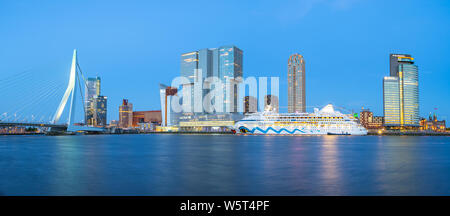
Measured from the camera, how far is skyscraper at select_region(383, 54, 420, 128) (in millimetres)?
189500

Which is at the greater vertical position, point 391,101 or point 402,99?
point 402,99

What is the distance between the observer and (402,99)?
190 meters

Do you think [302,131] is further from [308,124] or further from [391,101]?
[391,101]

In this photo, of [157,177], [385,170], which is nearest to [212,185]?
[157,177]

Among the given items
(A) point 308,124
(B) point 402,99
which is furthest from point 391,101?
(A) point 308,124

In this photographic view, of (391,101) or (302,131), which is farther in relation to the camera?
(391,101)

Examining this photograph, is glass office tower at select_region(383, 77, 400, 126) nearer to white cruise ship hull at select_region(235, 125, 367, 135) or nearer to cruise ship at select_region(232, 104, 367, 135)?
cruise ship at select_region(232, 104, 367, 135)

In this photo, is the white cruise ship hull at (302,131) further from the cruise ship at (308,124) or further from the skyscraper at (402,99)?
the skyscraper at (402,99)

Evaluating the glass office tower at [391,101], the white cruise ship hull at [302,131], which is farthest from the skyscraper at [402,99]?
the white cruise ship hull at [302,131]

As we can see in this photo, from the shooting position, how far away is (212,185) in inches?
538

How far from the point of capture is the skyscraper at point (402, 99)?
7461 inches

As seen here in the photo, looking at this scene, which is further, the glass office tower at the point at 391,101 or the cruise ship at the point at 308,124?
the glass office tower at the point at 391,101
